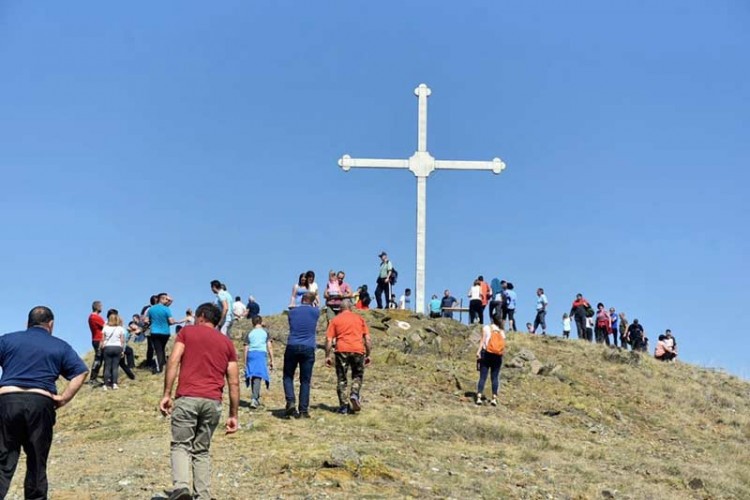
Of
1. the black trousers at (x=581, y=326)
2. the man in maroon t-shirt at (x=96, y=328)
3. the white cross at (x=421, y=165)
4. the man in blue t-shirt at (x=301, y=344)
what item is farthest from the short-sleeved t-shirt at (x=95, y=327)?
the black trousers at (x=581, y=326)

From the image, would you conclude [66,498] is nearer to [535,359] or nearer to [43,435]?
[43,435]

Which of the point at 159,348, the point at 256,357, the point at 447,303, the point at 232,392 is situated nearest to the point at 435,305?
the point at 447,303

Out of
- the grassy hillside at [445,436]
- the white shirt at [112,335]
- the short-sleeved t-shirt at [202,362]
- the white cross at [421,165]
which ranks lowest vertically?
the grassy hillside at [445,436]

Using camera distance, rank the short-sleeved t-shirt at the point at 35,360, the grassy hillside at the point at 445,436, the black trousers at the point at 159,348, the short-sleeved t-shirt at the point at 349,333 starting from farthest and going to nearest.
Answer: the black trousers at the point at 159,348 → the short-sleeved t-shirt at the point at 349,333 → the grassy hillside at the point at 445,436 → the short-sleeved t-shirt at the point at 35,360

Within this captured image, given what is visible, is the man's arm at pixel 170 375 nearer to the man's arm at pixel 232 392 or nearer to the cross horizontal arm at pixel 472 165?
the man's arm at pixel 232 392

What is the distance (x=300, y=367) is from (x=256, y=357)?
164cm

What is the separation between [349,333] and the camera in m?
15.7

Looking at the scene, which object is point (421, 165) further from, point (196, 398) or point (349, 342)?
point (196, 398)

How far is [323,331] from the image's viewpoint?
1045 inches

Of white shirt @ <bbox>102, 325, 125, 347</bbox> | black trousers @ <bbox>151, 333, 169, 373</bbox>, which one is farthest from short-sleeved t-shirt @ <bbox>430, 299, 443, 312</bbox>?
white shirt @ <bbox>102, 325, 125, 347</bbox>

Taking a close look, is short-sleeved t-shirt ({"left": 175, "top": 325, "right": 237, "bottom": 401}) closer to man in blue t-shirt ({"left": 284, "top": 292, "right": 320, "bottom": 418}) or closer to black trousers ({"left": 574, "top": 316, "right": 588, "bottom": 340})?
man in blue t-shirt ({"left": 284, "top": 292, "right": 320, "bottom": 418})

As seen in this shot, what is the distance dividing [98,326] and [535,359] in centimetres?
1143

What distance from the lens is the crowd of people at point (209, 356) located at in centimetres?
875

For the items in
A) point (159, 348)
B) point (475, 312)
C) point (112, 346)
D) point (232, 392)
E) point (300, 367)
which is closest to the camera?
point (232, 392)
